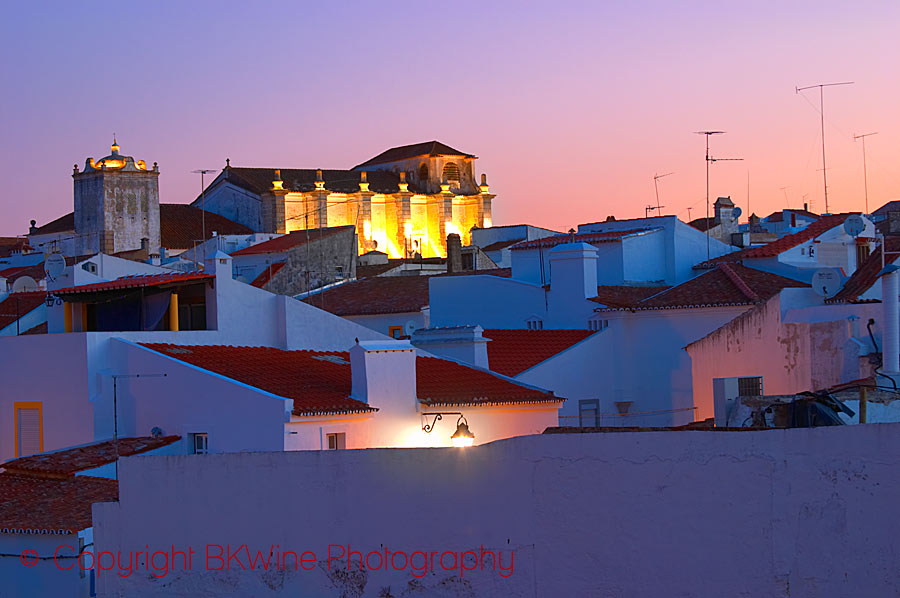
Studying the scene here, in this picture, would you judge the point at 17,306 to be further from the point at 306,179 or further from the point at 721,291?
the point at 306,179

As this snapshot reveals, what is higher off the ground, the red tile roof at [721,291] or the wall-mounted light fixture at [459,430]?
the red tile roof at [721,291]

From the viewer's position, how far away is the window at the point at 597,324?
88.9 feet

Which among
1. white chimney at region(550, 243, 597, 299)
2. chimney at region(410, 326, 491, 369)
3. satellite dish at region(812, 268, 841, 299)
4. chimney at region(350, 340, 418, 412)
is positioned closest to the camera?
chimney at region(350, 340, 418, 412)

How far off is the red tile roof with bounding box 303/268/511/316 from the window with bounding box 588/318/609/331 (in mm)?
5906

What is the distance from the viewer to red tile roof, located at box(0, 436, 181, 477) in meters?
16.8

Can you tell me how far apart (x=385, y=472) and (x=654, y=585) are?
2.00 metres

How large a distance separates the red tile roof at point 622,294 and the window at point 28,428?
37.3 ft

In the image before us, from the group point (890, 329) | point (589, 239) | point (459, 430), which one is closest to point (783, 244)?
A: point (589, 239)

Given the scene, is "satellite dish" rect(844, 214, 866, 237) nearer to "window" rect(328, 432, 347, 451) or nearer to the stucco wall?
"window" rect(328, 432, 347, 451)

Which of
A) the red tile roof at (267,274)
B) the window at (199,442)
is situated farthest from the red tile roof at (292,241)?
the window at (199,442)

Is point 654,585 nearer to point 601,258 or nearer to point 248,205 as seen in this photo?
point 601,258

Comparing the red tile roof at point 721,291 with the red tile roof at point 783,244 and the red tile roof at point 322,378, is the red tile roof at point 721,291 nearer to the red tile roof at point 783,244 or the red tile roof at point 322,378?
the red tile roof at point 783,244

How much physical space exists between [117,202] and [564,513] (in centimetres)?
6633

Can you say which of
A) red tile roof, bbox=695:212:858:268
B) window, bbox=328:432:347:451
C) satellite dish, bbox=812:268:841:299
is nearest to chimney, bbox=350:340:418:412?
window, bbox=328:432:347:451
